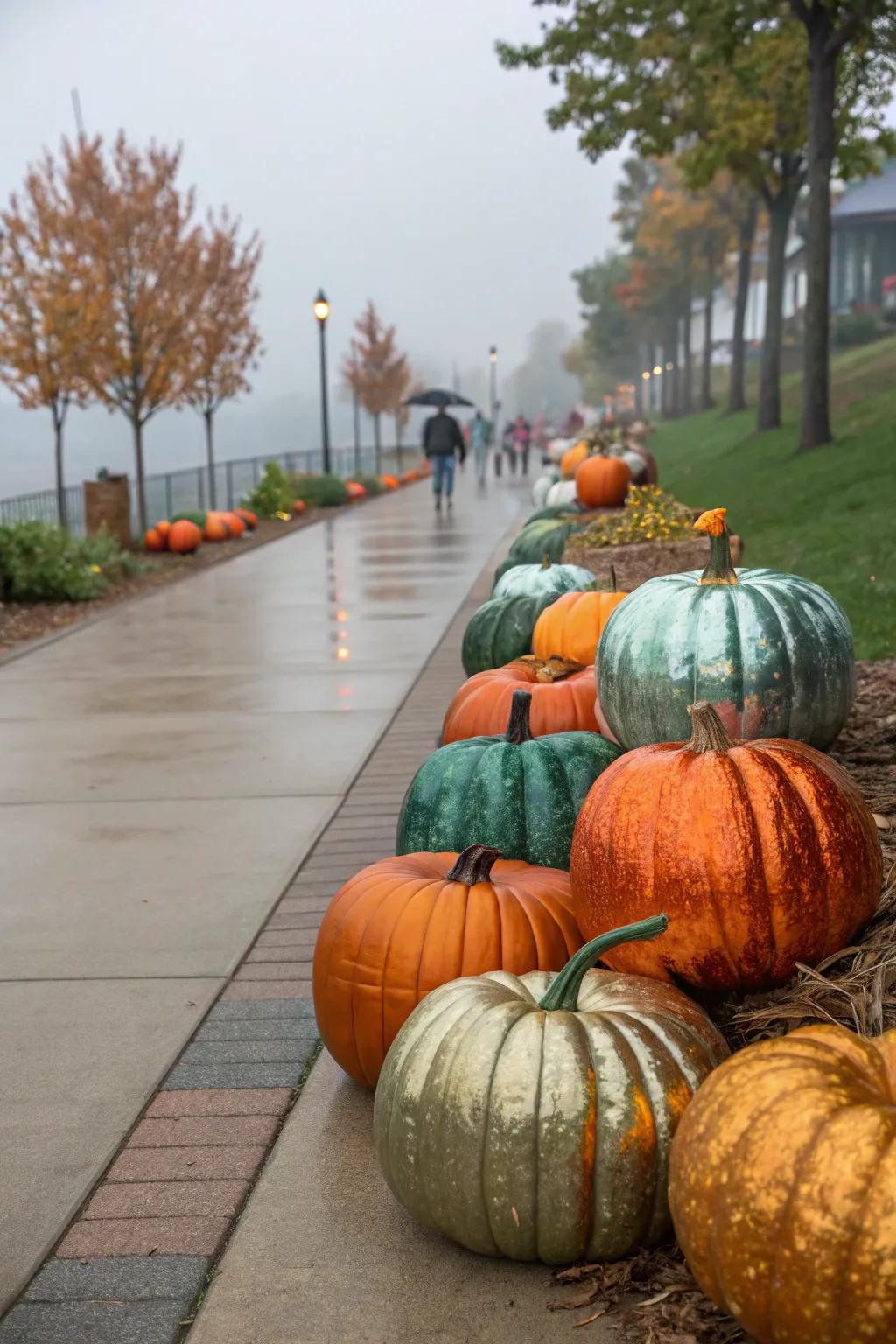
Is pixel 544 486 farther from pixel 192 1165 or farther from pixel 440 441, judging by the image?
pixel 192 1165

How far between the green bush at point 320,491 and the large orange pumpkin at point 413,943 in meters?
27.7

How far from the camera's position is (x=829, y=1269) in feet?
7.96

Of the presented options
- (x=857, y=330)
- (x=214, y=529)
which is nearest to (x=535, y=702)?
(x=214, y=529)

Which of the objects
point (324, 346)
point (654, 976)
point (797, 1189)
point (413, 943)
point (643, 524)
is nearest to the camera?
point (797, 1189)

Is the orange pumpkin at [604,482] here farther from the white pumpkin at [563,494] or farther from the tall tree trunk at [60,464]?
the tall tree trunk at [60,464]

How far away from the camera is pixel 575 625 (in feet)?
23.8

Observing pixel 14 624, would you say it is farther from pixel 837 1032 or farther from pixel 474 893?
pixel 837 1032

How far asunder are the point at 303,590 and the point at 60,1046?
40.0 ft

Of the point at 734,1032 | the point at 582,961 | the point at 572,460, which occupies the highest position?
the point at 572,460

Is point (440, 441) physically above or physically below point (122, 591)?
above

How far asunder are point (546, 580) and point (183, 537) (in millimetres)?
13125

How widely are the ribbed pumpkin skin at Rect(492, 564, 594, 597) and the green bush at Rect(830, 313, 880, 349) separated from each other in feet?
125

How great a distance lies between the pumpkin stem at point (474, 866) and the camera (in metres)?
3.97

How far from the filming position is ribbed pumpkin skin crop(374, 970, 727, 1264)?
299 cm
